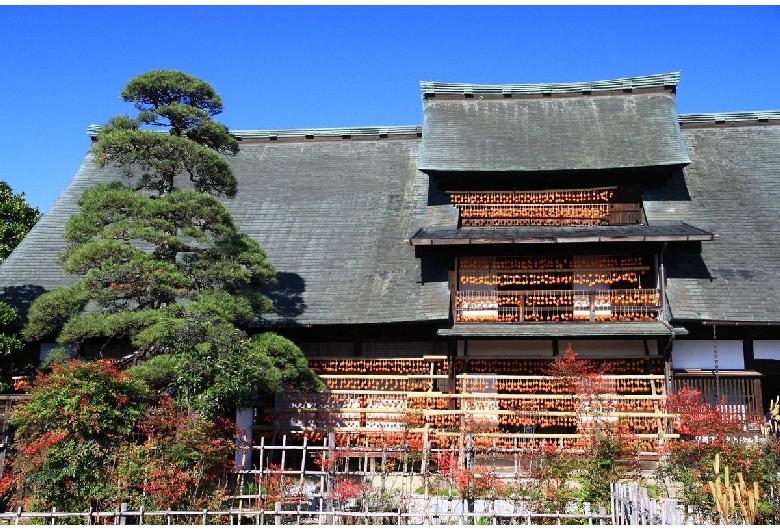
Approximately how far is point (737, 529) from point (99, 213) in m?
12.7

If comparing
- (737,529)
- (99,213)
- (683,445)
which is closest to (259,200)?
(99,213)

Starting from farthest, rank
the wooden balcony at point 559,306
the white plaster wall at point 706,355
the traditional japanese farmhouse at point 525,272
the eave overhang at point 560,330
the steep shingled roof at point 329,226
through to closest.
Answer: the steep shingled roof at point 329,226 < the wooden balcony at point 559,306 < the white plaster wall at point 706,355 < the traditional japanese farmhouse at point 525,272 < the eave overhang at point 560,330

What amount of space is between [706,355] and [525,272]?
187 inches

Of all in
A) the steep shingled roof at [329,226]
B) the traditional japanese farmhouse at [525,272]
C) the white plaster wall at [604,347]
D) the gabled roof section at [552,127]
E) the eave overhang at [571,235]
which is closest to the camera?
the eave overhang at [571,235]

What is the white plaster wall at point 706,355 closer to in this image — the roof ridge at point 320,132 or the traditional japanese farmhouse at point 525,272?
the traditional japanese farmhouse at point 525,272

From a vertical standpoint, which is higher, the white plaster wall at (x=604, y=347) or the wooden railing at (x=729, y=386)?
the white plaster wall at (x=604, y=347)

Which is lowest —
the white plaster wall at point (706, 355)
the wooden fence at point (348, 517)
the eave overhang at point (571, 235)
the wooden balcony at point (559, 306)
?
the wooden fence at point (348, 517)

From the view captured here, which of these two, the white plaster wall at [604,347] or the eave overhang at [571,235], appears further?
the white plaster wall at [604,347]

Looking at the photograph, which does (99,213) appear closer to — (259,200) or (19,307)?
(19,307)

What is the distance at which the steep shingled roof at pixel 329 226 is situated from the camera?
62.5 feet

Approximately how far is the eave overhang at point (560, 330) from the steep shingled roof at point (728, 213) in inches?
27.4

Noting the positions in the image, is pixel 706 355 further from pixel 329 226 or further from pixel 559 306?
pixel 329 226

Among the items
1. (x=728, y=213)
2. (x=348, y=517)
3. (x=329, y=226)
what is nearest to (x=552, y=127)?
(x=728, y=213)

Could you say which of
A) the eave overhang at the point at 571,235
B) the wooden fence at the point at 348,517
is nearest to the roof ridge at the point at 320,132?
the eave overhang at the point at 571,235
